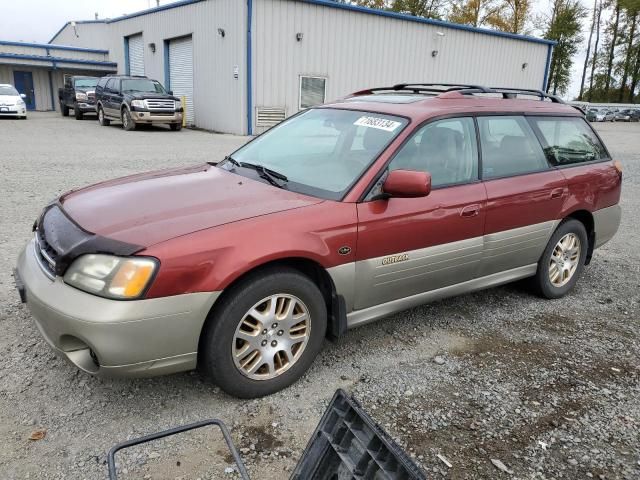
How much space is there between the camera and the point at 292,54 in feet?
60.6

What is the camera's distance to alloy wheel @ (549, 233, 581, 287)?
14.7 ft

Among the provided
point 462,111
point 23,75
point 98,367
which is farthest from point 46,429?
point 23,75

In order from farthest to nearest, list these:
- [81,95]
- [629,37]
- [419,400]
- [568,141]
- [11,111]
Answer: [629,37] < [81,95] < [11,111] < [568,141] < [419,400]

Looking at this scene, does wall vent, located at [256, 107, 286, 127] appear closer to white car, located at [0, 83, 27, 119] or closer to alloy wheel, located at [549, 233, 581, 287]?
white car, located at [0, 83, 27, 119]

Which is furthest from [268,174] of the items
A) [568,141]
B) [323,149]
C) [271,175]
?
[568,141]

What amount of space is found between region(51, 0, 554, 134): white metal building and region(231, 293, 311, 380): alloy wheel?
1604 cm

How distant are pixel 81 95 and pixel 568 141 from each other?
22310 millimetres

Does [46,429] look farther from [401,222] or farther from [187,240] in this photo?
[401,222]

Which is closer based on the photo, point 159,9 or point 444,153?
point 444,153

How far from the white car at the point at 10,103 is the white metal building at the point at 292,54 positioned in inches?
227

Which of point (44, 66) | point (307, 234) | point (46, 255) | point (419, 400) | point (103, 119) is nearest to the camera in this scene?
point (46, 255)

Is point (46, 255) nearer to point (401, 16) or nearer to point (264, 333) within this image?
point (264, 333)

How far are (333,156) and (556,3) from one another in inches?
2049

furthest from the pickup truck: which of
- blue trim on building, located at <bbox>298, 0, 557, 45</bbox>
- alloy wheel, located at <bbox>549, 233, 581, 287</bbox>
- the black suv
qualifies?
alloy wheel, located at <bbox>549, 233, 581, 287</bbox>
